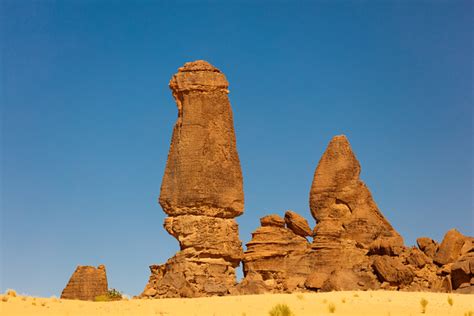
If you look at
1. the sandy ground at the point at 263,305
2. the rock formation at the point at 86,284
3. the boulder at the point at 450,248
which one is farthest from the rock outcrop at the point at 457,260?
the rock formation at the point at 86,284

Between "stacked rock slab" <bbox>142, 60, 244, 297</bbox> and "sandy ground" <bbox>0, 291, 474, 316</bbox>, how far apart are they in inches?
273

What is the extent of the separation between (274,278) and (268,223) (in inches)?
133

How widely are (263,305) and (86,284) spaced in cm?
1769

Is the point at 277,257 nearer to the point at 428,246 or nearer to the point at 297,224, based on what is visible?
the point at 297,224

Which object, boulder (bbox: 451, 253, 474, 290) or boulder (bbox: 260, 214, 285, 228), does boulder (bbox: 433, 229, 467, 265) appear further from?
boulder (bbox: 260, 214, 285, 228)

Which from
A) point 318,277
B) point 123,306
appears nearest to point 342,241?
point 318,277

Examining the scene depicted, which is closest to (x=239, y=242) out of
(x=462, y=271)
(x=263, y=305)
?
(x=462, y=271)

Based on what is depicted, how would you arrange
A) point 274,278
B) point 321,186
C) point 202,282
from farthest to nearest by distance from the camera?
point 321,186, point 274,278, point 202,282

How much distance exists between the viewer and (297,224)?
61188 millimetres

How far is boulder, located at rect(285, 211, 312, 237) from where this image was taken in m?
61.2

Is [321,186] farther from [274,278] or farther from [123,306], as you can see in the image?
[123,306]

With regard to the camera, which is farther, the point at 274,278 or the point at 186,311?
the point at 274,278

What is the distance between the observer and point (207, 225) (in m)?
57.1

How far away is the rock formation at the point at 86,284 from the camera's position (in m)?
59.7
